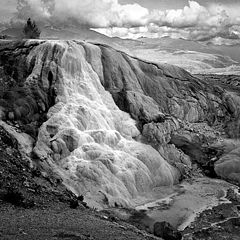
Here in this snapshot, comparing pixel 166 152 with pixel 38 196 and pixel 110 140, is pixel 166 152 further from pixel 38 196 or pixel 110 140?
pixel 38 196

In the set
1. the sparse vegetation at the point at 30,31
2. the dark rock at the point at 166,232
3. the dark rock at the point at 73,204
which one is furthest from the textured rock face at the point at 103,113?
the sparse vegetation at the point at 30,31

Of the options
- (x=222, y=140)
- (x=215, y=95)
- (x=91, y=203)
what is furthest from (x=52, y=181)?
(x=215, y=95)

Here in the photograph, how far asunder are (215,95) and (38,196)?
1255 inches

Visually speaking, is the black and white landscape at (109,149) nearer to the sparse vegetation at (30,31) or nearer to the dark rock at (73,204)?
the dark rock at (73,204)

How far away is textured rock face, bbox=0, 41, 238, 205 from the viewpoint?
32.2 metres

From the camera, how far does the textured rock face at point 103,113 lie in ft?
106

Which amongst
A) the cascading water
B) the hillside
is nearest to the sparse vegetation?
the hillside

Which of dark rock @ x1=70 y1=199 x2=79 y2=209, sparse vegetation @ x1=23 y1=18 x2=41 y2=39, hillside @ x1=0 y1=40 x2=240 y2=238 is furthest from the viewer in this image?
sparse vegetation @ x1=23 y1=18 x2=41 y2=39

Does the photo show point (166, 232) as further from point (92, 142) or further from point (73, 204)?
point (92, 142)

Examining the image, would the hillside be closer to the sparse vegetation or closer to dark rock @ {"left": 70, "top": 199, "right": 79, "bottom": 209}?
dark rock @ {"left": 70, "top": 199, "right": 79, "bottom": 209}

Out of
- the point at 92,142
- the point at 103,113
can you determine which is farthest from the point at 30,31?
the point at 92,142

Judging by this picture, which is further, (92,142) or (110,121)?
(110,121)

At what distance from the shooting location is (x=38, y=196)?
966 inches

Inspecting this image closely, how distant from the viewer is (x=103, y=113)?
3819 cm
